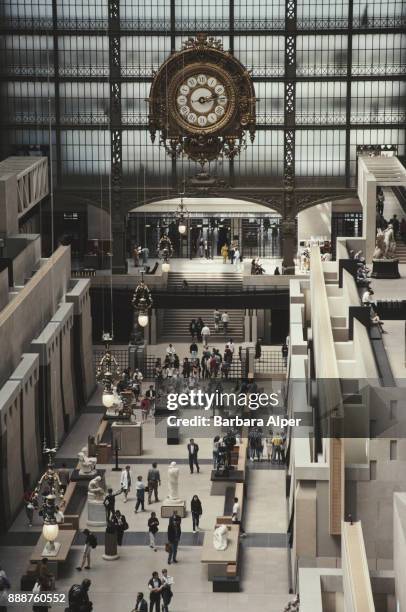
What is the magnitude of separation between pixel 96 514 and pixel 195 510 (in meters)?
3.20

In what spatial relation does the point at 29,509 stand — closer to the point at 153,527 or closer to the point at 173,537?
the point at 153,527

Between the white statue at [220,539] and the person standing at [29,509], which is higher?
the white statue at [220,539]

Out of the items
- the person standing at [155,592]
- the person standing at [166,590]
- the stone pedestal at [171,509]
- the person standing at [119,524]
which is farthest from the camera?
the stone pedestal at [171,509]

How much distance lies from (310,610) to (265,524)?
57.1 ft

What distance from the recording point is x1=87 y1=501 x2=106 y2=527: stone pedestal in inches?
1918

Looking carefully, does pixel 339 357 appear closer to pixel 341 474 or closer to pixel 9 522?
pixel 341 474

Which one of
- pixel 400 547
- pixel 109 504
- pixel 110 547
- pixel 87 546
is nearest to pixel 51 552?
pixel 87 546

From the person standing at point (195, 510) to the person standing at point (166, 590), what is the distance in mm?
6186

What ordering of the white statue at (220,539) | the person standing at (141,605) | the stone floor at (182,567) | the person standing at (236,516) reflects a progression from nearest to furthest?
the person standing at (141,605) → the stone floor at (182,567) → the white statue at (220,539) → the person standing at (236,516)

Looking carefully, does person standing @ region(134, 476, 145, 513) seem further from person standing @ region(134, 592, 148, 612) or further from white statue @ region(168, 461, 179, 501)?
person standing @ region(134, 592, 148, 612)

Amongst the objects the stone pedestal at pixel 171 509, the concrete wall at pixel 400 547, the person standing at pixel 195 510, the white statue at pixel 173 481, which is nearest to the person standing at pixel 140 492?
the stone pedestal at pixel 171 509

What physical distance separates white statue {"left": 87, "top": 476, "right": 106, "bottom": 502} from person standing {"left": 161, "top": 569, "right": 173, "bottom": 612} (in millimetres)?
7398

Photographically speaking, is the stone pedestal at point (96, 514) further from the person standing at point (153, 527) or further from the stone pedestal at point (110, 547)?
the stone pedestal at point (110, 547)

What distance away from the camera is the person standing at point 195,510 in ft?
156
